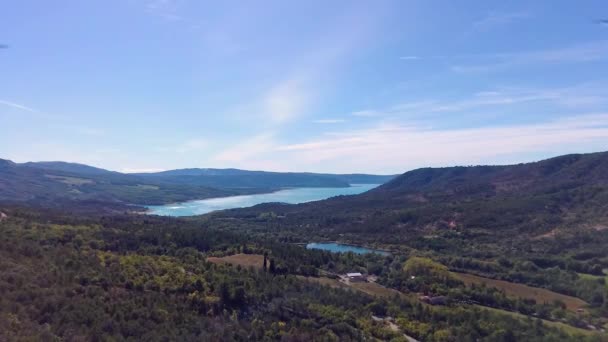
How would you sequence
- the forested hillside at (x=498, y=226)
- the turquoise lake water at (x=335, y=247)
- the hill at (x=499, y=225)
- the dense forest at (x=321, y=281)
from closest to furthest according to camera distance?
the dense forest at (x=321, y=281)
the forested hillside at (x=498, y=226)
the hill at (x=499, y=225)
the turquoise lake water at (x=335, y=247)

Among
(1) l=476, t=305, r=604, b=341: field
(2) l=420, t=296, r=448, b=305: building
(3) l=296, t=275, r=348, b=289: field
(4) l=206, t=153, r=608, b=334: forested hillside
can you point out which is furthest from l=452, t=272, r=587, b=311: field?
(3) l=296, t=275, r=348, b=289: field

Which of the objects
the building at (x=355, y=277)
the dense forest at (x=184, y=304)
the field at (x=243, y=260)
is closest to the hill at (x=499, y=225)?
the building at (x=355, y=277)

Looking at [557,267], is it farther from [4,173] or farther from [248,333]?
[4,173]

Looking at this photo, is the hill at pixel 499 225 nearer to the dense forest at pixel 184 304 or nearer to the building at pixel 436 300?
the building at pixel 436 300

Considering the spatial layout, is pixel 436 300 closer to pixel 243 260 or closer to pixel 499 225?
pixel 243 260

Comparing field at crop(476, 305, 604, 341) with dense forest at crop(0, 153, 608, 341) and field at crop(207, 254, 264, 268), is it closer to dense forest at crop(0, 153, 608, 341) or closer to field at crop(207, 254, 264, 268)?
dense forest at crop(0, 153, 608, 341)

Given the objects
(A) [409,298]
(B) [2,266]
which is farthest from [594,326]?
(B) [2,266]
